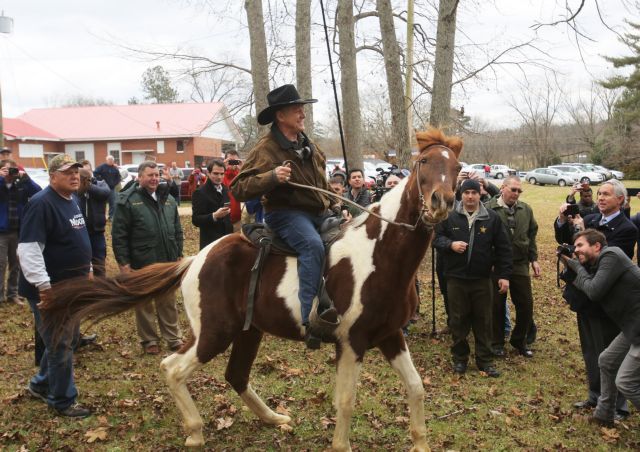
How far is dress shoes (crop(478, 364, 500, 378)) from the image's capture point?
693 cm

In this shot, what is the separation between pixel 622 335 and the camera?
526cm

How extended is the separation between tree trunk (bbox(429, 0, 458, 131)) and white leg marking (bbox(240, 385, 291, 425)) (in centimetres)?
776

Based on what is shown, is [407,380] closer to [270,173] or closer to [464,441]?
[464,441]

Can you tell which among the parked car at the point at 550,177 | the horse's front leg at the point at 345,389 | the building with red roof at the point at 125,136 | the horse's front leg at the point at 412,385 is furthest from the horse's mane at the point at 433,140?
the parked car at the point at 550,177

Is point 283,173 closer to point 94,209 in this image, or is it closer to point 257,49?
point 94,209

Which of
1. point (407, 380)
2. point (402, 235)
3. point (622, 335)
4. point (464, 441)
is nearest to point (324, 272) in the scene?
point (402, 235)

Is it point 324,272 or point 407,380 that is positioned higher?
point 324,272

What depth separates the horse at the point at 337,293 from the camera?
439cm

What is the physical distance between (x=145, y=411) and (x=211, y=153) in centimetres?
4488

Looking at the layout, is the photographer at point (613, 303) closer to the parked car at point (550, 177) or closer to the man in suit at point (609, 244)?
the man in suit at point (609, 244)

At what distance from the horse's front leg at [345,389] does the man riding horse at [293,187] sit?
0.25 metres

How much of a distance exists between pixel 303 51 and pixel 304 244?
9.81 meters

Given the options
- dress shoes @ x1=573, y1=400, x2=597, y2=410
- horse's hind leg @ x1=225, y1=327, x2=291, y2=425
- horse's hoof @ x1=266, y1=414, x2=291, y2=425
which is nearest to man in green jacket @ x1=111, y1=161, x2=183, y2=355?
horse's hind leg @ x1=225, y1=327, x2=291, y2=425

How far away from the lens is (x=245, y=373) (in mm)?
5363
